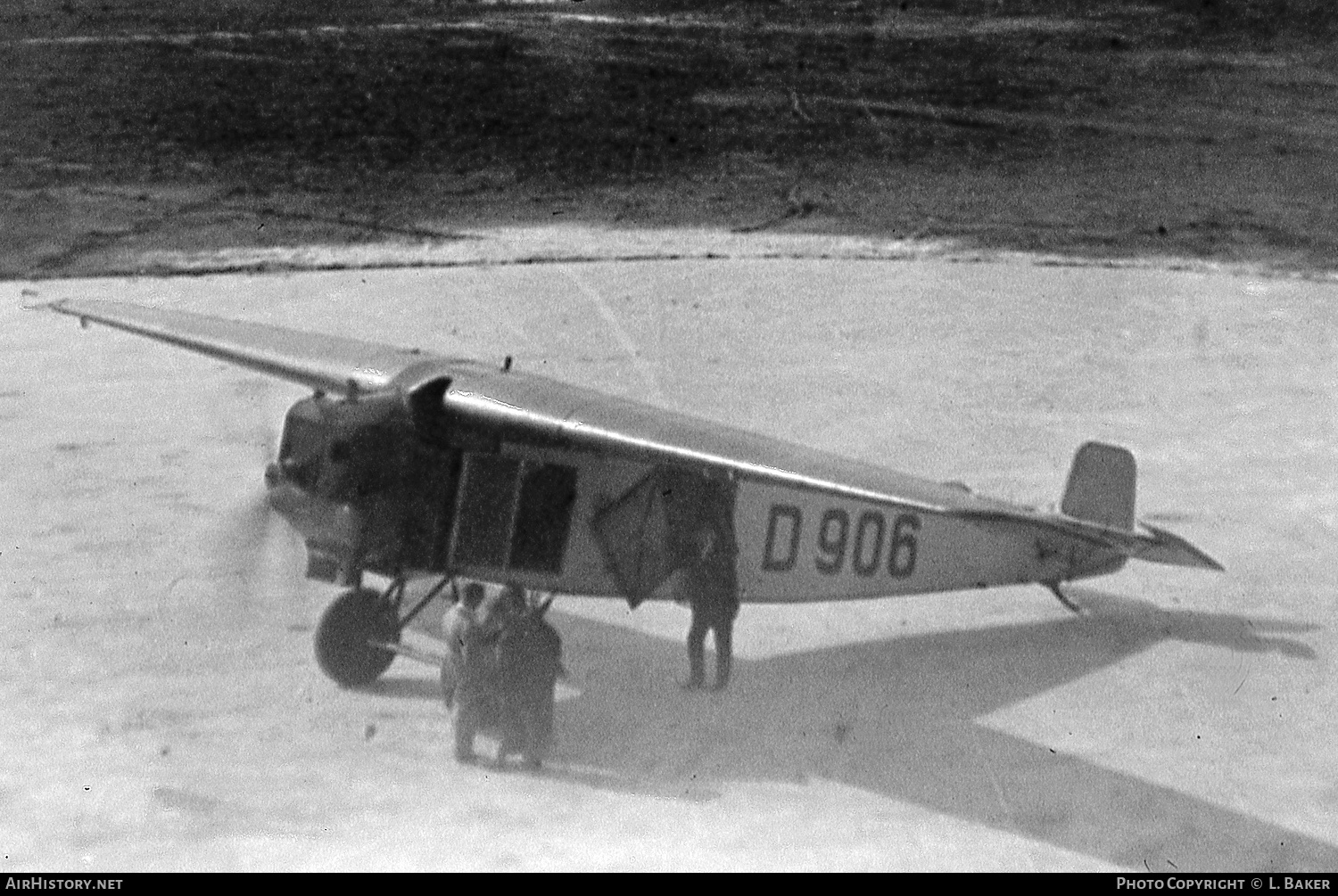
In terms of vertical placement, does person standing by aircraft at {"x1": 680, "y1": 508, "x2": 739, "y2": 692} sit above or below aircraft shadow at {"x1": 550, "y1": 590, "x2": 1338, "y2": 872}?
above

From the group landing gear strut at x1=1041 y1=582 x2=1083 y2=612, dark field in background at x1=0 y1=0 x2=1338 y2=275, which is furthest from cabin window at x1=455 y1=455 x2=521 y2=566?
dark field in background at x1=0 y1=0 x2=1338 y2=275

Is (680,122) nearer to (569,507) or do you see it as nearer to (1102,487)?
(1102,487)

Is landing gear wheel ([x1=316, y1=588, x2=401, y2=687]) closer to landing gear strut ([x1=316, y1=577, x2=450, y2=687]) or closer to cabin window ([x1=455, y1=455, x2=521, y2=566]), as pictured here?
landing gear strut ([x1=316, y1=577, x2=450, y2=687])

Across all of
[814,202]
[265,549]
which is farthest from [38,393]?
[814,202]

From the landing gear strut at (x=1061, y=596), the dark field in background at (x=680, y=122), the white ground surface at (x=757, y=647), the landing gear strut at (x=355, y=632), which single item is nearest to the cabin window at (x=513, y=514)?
the landing gear strut at (x=355, y=632)

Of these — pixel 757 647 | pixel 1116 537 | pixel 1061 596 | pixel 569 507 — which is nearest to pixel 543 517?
pixel 569 507

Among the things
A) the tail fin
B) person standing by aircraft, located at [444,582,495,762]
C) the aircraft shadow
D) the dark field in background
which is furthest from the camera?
the dark field in background
